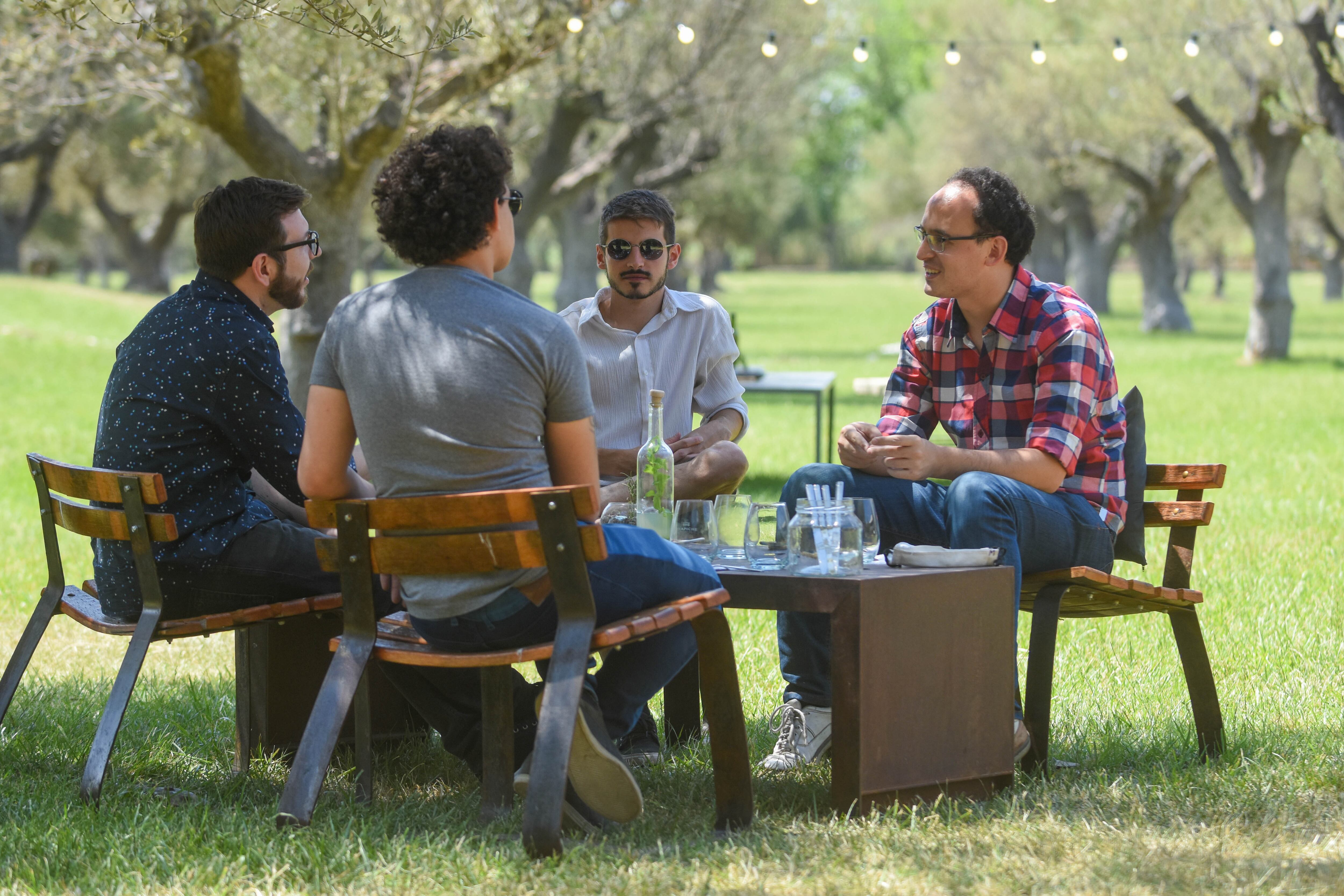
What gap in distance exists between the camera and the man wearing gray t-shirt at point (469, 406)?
308 centimetres

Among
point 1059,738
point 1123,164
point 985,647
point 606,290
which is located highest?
point 1123,164

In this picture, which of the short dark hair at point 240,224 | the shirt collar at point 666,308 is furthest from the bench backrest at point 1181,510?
the short dark hair at point 240,224

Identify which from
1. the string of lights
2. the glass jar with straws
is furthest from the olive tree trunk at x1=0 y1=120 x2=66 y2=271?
the glass jar with straws

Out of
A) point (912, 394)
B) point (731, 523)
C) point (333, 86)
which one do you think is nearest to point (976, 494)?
point (731, 523)

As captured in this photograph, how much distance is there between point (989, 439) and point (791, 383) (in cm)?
626

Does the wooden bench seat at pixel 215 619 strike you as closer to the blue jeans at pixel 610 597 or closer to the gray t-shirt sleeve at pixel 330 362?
the blue jeans at pixel 610 597

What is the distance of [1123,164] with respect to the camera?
27922 mm

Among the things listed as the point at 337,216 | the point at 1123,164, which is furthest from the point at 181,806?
the point at 1123,164

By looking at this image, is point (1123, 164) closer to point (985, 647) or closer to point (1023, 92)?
point (1023, 92)

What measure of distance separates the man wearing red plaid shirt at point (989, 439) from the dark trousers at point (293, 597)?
0.84m

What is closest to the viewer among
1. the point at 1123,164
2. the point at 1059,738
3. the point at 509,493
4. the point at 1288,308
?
the point at 509,493

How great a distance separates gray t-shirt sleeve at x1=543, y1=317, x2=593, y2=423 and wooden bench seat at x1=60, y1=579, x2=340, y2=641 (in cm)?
97

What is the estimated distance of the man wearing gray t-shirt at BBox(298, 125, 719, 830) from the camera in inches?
121

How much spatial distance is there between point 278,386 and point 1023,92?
28.7 m
